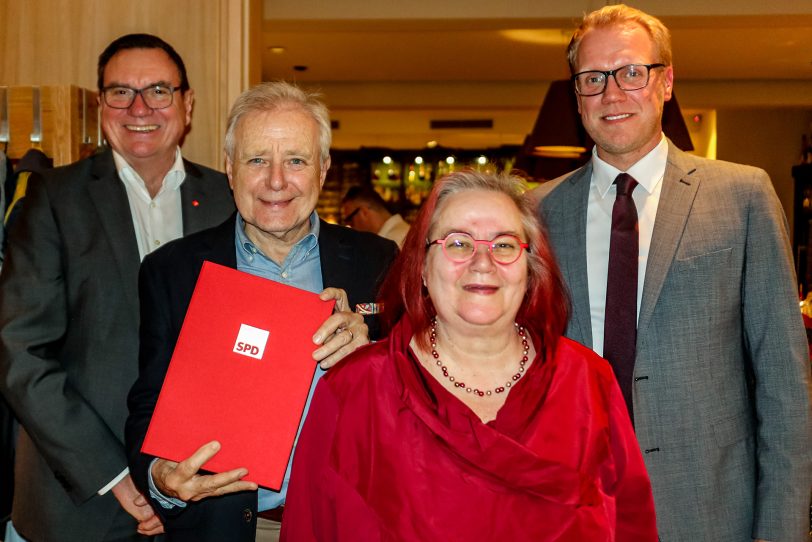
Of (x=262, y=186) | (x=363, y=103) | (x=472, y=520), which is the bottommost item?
(x=472, y=520)

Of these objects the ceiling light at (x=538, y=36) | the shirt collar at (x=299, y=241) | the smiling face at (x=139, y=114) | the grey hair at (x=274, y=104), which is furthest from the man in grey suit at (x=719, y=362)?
the ceiling light at (x=538, y=36)

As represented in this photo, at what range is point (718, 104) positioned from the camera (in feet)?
35.7

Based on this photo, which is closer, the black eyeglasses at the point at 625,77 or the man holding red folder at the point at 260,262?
the man holding red folder at the point at 260,262

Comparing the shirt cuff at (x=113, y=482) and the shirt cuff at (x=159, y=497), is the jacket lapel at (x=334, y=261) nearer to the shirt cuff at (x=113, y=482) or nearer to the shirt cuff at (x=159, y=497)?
the shirt cuff at (x=159, y=497)

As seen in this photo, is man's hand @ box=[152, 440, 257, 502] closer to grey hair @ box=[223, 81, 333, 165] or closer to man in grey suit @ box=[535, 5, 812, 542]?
grey hair @ box=[223, 81, 333, 165]

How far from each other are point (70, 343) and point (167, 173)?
646 millimetres

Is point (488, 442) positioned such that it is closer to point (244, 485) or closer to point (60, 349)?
point (244, 485)

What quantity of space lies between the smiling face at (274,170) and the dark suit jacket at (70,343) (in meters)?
0.55

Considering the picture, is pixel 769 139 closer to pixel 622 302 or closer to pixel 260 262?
pixel 622 302

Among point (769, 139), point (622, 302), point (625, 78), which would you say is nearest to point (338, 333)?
point (622, 302)

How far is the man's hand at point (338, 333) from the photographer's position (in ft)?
6.07

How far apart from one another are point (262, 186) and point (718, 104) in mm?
10181

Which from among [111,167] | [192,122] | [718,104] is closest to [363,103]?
[718,104]

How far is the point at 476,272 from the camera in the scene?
181 centimetres
